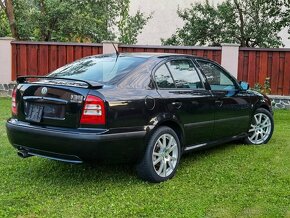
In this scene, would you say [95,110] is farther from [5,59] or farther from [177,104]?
[5,59]

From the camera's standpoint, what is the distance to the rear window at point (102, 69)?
4980 millimetres

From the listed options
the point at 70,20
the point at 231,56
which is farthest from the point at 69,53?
the point at 231,56

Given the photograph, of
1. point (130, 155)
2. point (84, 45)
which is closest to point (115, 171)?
point (130, 155)

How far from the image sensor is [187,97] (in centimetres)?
545

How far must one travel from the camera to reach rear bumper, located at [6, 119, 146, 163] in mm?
4410

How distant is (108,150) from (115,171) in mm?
1014

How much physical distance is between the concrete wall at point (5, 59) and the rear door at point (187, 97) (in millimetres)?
9083

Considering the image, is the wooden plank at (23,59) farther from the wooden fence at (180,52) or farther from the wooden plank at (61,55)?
the wooden plank at (61,55)

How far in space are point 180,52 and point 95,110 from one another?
8.24m

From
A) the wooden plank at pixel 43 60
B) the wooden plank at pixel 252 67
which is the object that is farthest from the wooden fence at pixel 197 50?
the wooden plank at pixel 43 60

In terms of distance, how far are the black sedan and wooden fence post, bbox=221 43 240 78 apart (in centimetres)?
599

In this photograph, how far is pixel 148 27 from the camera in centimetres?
2138

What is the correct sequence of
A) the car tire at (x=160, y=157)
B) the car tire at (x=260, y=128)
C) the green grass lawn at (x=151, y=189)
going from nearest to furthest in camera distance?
the green grass lawn at (x=151, y=189) < the car tire at (x=160, y=157) < the car tire at (x=260, y=128)

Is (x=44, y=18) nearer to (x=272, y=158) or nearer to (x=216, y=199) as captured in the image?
(x=272, y=158)
